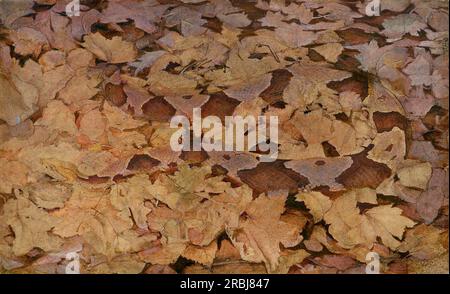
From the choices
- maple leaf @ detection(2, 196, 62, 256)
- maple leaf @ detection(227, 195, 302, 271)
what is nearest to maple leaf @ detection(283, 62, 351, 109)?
maple leaf @ detection(227, 195, 302, 271)

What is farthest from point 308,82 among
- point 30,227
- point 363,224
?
point 30,227

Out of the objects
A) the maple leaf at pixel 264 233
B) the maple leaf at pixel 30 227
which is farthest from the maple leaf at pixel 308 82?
the maple leaf at pixel 30 227

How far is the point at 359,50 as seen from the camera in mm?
2102

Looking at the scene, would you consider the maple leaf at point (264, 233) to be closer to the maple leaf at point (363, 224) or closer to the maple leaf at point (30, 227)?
the maple leaf at point (363, 224)

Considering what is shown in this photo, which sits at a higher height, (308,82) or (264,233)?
(308,82)

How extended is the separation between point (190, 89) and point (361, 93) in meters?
0.53

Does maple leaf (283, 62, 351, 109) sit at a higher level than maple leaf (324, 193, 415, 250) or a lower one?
higher

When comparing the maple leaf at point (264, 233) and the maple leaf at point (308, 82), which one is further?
the maple leaf at point (308, 82)

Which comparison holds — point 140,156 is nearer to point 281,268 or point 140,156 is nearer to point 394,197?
point 281,268

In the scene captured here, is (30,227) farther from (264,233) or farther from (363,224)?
(363,224)

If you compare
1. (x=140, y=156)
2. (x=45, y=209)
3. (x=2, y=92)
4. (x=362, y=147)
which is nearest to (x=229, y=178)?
(x=140, y=156)

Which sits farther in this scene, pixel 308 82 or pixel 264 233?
pixel 308 82

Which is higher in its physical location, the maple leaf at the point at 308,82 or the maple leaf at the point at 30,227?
the maple leaf at the point at 308,82

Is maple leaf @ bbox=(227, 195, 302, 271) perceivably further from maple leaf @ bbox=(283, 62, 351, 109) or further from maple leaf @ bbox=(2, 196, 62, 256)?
maple leaf @ bbox=(2, 196, 62, 256)
